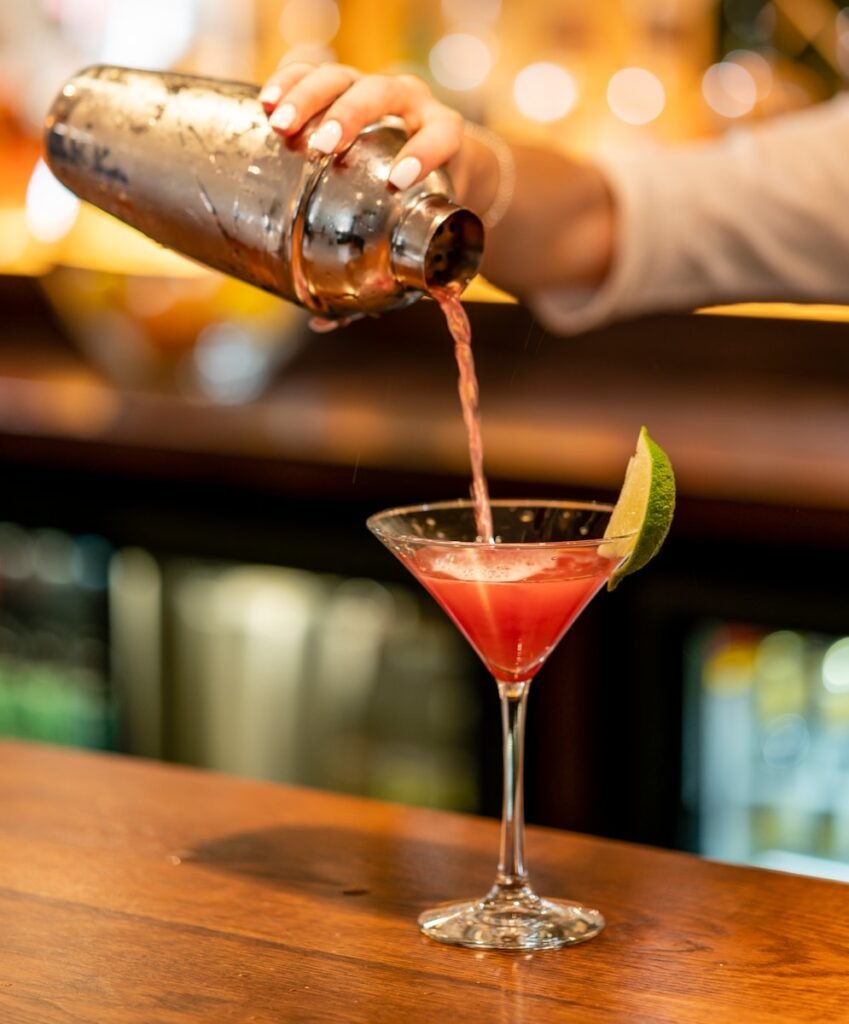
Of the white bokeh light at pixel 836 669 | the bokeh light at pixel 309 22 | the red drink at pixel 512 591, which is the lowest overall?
the white bokeh light at pixel 836 669

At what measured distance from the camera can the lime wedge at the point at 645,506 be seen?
1.09m

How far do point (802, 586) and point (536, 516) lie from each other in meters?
1.15

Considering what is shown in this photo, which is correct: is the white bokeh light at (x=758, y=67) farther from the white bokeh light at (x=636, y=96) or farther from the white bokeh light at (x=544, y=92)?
the white bokeh light at (x=544, y=92)

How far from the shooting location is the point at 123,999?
99cm

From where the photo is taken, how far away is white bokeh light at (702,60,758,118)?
280 centimetres

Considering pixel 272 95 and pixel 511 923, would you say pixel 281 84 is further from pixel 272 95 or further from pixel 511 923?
pixel 511 923

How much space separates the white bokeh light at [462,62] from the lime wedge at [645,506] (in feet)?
6.82

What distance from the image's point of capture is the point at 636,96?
2.91 m

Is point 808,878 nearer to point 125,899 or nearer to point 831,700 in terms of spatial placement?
point 125,899

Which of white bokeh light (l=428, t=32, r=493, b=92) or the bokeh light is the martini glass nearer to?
white bokeh light (l=428, t=32, r=493, b=92)

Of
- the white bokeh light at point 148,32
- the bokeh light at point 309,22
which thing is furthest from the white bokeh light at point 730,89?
the white bokeh light at point 148,32

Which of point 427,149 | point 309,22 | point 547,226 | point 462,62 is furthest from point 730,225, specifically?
point 309,22

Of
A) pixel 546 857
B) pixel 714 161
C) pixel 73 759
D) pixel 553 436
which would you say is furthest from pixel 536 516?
pixel 553 436

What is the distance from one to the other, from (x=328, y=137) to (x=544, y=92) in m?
1.89
